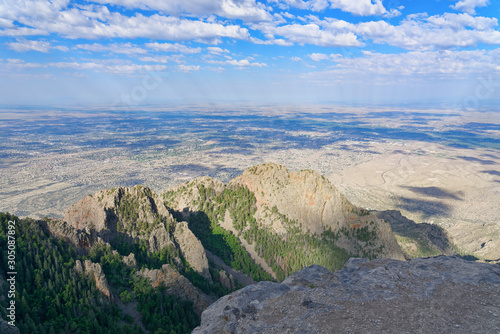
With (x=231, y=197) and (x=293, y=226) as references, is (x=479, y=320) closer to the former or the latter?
(x=293, y=226)

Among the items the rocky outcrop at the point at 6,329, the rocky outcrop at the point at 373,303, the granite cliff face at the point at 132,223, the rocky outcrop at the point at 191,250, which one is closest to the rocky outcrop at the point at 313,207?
the rocky outcrop at the point at 191,250

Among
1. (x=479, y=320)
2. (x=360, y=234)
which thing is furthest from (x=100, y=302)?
(x=360, y=234)

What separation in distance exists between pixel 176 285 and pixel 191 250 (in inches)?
628

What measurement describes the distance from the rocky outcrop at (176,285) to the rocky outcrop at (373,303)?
13869mm

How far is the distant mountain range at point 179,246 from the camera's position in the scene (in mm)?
42500

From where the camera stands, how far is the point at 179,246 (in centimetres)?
6944

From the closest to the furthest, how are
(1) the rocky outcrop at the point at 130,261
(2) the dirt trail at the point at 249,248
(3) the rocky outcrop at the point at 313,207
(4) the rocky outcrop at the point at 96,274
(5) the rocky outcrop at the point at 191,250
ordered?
(4) the rocky outcrop at the point at 96,274 → (1) the rocky outcrop at the point at 130,261 → (5) the rocky outcrop at the point at 191,250 → (2) the dirt trail at the point at 249,248 → (3) the rocky outcrop at the point at 313,207

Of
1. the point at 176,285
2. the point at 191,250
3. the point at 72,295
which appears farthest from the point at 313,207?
the point at 72,295

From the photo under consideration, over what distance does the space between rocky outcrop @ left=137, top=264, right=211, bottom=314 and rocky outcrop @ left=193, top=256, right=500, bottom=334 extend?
13.9 meters

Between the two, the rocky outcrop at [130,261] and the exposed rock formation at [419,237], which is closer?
the rocky outcrop at [130,261]

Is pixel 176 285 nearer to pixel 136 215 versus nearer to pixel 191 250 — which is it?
pixel 191 250

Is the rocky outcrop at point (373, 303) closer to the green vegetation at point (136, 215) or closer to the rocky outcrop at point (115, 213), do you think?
the green vegetation at point (136, 215)

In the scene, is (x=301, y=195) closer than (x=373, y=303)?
No

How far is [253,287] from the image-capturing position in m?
41.4
